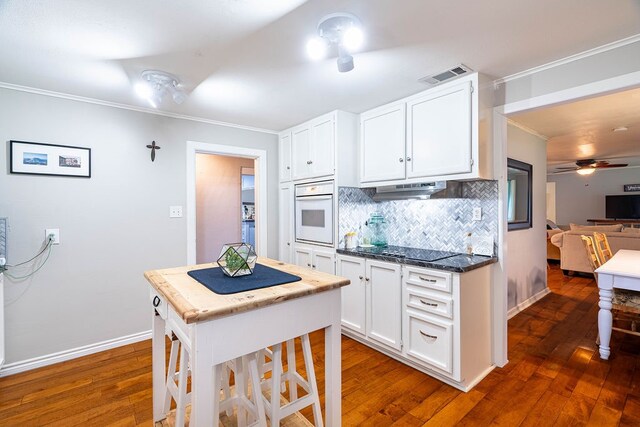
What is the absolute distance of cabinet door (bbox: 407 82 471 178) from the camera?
2117 mm

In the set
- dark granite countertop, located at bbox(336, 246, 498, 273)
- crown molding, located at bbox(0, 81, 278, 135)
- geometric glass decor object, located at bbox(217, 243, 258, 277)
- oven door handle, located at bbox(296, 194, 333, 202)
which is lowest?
dark granite countertop, located at bbox(336, 246, 498, 273)

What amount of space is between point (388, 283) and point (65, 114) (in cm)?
302

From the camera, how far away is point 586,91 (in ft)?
6.02

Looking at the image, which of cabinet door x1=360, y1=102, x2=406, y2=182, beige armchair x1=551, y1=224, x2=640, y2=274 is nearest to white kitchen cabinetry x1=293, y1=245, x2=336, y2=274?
cabinet door x1=360, y1=102, x2=406, y2=182

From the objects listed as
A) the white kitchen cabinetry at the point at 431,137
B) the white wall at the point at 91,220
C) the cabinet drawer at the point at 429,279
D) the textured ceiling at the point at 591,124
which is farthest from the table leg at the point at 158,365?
the textured ceiling at the point at 591,124

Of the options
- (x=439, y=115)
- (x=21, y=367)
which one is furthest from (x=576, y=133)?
(x=21, y=367)

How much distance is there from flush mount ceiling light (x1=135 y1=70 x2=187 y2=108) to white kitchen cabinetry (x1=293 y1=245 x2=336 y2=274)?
72.8 inches

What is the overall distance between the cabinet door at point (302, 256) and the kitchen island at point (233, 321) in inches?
63.6

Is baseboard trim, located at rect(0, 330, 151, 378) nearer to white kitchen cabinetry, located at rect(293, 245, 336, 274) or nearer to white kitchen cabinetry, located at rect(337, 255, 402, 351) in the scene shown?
white kitchen cabinetry, located at rect(293, 245, 336, 274)

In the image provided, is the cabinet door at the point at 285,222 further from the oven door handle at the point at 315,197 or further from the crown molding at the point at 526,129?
the crown molding at the point at 526,129

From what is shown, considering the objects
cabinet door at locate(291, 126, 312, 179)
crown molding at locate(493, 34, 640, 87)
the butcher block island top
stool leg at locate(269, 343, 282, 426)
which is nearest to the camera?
the butcher block island top

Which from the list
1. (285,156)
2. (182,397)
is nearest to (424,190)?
(285,156)

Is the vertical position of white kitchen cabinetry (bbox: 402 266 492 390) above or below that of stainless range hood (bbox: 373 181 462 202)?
below

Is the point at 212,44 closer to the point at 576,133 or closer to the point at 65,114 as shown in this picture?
the point at 65,114
